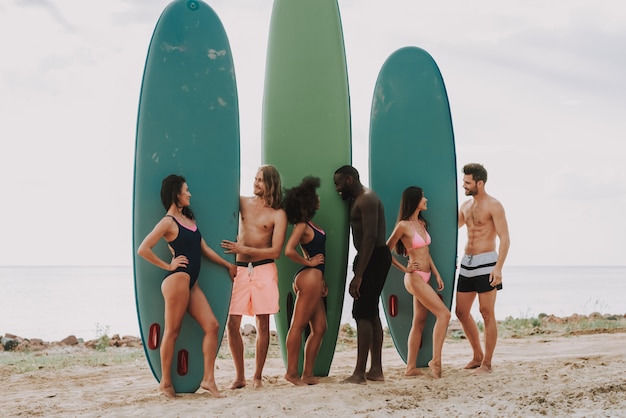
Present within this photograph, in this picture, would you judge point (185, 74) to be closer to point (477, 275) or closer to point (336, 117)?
point (336, 117)

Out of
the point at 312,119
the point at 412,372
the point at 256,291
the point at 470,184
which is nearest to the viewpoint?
the point at 256,291

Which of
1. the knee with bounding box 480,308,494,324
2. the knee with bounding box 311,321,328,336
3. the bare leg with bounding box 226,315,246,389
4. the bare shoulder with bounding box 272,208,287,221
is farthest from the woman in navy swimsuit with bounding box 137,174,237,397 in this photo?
the knee with bounding box 480,308,494,324

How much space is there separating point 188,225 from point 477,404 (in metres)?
2.25

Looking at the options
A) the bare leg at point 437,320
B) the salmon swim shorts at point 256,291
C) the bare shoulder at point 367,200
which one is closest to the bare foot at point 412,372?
the bare leg at point 437,320

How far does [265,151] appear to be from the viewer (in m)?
5.84

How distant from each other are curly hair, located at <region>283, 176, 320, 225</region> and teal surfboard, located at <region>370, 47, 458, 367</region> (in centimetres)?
99

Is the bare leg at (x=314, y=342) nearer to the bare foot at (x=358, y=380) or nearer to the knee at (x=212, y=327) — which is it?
the bare foot at (x=358, y=380)

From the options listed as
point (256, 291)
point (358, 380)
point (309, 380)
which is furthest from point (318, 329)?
point (256, 291)

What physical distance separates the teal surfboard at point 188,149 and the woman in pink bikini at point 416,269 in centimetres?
135

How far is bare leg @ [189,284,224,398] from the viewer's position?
195 inches

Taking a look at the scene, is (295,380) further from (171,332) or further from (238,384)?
(171,332)

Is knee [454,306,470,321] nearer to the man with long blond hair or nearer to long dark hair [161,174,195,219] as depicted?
the man with long blond hair

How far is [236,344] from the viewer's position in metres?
5.10

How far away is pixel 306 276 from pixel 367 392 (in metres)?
0.97
